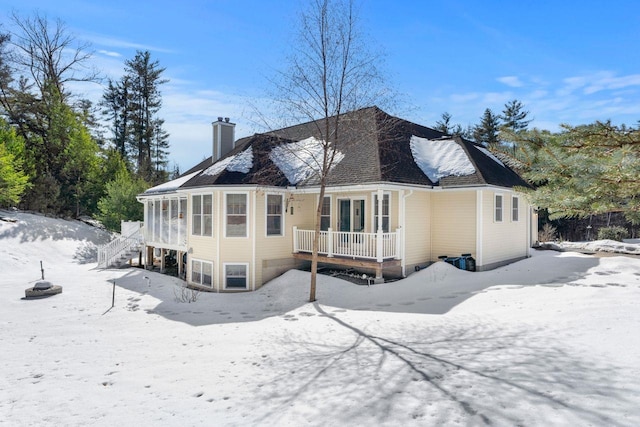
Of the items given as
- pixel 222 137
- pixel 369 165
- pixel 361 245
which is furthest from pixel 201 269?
pixel 369 165

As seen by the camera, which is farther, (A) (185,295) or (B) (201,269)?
(B) (201,269)

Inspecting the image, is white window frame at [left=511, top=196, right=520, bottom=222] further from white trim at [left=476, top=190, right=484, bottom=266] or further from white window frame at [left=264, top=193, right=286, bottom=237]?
white window frame at [left=264, top=193, right=286, bottom=237]

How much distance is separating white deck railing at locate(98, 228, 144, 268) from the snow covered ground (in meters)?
6.49

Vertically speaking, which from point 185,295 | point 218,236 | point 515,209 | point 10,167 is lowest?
point 185,295

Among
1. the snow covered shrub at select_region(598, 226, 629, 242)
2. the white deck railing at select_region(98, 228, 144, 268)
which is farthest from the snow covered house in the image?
the snow covered shrub at select_region(598, 226, 629, 242)

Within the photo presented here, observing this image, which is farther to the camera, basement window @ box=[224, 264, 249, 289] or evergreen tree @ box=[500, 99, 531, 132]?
evergreen tree @ box=[500, 99, 531, 132]

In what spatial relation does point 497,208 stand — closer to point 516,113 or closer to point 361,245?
point 361,245

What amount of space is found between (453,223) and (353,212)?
12.7 ft

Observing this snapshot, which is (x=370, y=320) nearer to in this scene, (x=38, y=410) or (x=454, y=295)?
(x=454, y=295)

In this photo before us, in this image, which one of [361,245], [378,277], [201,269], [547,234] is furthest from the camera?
[547,234]

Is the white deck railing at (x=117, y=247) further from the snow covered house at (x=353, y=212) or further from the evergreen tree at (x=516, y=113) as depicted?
the evergreen tree at (x=516, y=113)

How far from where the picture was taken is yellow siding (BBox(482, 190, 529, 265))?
46.0 feet

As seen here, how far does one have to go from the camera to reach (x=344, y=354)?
21.2ft

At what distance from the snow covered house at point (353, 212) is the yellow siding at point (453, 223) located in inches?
1.5
